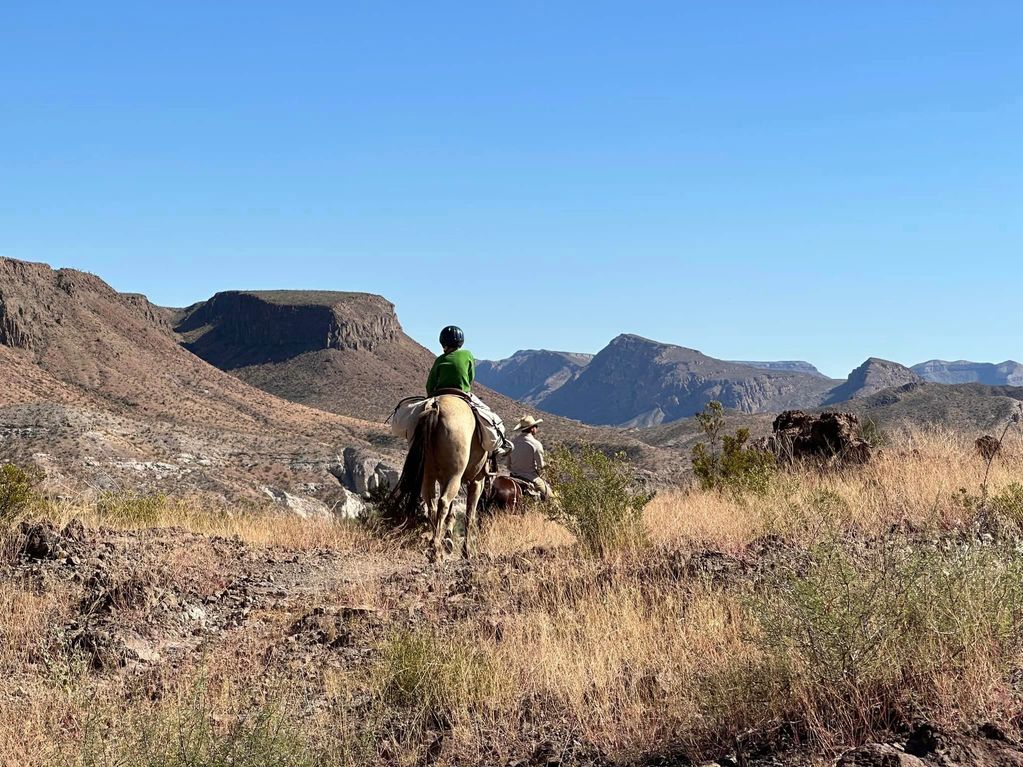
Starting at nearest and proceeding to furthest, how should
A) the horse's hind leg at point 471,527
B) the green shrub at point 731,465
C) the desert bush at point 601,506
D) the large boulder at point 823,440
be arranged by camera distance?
the desert bush at point 601,506
the horse's hind leg at point 471,527
the green shrub at point 731,465
the large boulder at point 823,440

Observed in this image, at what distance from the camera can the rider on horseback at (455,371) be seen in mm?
10531

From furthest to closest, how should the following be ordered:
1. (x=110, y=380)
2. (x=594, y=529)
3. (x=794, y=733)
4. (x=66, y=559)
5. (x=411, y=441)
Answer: (x=110, y=380)
(x=411, y=441)
(x=594, y=529)
(x=66, y=559)
(x=794, y=733)

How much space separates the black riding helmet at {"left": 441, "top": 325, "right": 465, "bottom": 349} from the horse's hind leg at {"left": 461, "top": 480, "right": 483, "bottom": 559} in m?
1.64

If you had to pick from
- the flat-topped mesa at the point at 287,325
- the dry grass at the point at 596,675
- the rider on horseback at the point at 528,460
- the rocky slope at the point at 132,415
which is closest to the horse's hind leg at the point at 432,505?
the dry grass at the point at 596,675

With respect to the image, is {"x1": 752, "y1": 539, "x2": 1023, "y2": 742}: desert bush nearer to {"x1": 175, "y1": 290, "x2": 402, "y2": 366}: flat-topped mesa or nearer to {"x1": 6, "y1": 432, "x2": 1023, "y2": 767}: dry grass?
{"x1": 6, "y1": 432, "x2": 1023, "y2": 767}: dry grass

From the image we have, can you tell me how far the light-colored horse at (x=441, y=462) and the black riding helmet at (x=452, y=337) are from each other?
754mm

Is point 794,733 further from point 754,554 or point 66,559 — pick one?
point 66,559

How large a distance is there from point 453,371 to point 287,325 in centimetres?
13882

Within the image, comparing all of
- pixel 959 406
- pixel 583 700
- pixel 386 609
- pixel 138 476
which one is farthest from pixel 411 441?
pixel 959 406

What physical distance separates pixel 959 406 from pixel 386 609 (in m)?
85.8

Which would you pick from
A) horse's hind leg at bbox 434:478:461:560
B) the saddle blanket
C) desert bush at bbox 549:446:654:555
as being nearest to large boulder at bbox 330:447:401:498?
the saddle blanket

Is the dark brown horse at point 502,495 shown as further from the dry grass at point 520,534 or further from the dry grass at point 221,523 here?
the dry grass at point 221,523

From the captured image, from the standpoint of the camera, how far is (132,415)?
64.1 meters

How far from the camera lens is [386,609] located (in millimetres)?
7051
